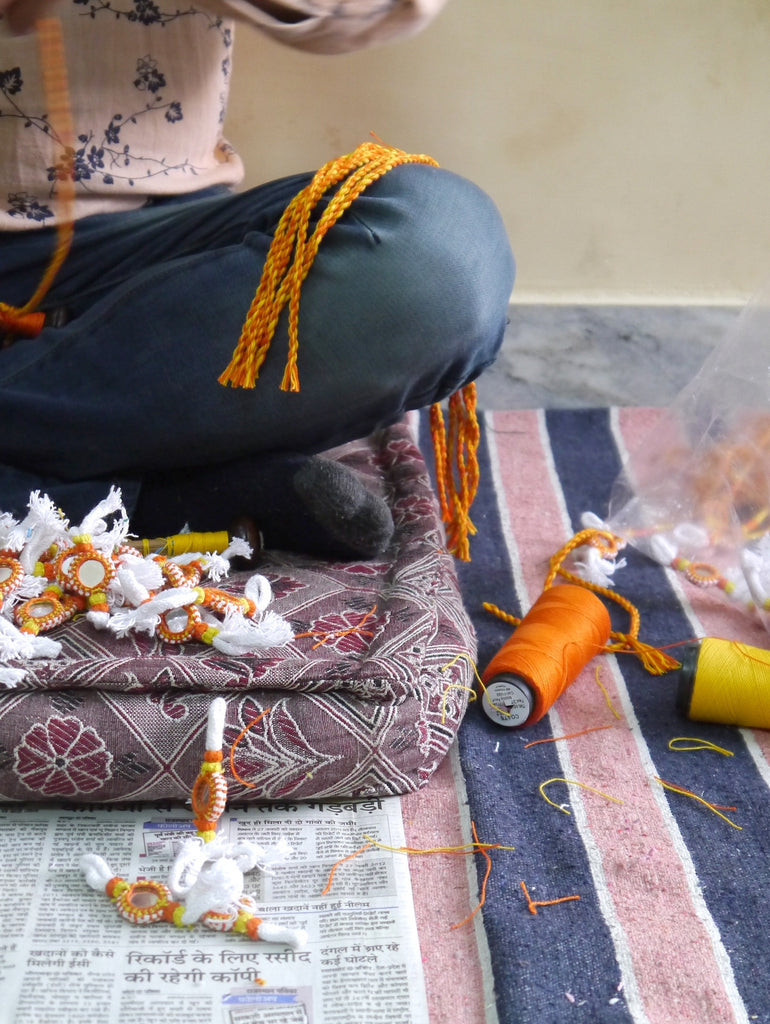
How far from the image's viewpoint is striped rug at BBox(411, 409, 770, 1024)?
2.19 ft

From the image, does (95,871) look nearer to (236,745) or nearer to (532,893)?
(236,745)

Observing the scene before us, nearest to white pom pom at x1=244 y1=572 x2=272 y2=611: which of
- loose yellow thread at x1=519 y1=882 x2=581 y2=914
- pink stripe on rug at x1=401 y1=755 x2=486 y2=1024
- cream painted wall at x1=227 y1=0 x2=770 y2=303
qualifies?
pink stripe on rug at x1=401 y1=755 x2=486 y2=1024

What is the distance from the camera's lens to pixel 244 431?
0.99 metres

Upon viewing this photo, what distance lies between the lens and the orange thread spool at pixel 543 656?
90 cm

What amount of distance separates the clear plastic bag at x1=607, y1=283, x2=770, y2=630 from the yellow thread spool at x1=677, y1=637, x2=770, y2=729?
0.66ft

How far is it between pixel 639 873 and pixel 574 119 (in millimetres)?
1044

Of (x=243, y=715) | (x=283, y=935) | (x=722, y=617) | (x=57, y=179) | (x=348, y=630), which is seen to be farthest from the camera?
(x=722, y=617)

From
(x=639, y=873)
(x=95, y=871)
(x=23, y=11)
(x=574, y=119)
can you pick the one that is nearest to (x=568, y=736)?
(x=639, y=873)

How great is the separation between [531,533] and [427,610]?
0.38m

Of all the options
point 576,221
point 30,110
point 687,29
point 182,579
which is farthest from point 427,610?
point 687,29

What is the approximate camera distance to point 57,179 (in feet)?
3.31

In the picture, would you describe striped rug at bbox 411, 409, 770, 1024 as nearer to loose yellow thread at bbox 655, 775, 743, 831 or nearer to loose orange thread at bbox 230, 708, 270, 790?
loose yellow thread at bbox 655, 775, 743, 831

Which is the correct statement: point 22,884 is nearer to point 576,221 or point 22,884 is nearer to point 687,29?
point 576,221

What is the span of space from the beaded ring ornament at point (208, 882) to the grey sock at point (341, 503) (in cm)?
28
